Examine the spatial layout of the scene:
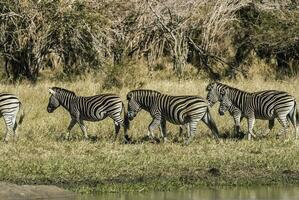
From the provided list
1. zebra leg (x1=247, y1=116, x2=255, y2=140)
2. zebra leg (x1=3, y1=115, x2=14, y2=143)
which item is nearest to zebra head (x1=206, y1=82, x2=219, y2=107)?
zebra leg (x1=247, y1=116, x2=255, y2=140)

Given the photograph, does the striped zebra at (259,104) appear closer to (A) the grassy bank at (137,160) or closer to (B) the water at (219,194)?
(A) the grassy bank at (137,160)

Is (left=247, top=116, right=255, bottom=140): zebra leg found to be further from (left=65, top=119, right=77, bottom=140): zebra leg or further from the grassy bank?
(left=65, top=119, right=77, bottom=140): zebra leg

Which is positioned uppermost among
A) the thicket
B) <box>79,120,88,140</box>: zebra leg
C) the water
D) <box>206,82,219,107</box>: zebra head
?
the thicket

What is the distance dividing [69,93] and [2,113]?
1500 millimetres

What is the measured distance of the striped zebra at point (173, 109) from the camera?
14688mm

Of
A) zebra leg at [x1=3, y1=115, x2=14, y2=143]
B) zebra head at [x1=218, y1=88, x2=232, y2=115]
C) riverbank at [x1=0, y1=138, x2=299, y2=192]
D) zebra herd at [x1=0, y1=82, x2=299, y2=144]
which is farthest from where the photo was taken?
zebra head at [x1=218, y1=88, x2=232, y2=115]

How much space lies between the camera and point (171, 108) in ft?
48.8

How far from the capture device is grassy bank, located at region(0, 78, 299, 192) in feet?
39.8

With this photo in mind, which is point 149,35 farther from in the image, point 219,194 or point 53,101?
point 219,194

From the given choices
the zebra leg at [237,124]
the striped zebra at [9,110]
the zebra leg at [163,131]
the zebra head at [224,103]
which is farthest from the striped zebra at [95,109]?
the zebra leg at [237,124]

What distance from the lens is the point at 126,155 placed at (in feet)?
44.7

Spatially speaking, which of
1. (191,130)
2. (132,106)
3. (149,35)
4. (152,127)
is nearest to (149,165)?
(191,130)

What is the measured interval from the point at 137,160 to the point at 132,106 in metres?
2.40

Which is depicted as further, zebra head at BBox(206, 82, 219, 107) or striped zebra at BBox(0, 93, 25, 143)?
zebra head at BBox(206, 82, 219, 107)
